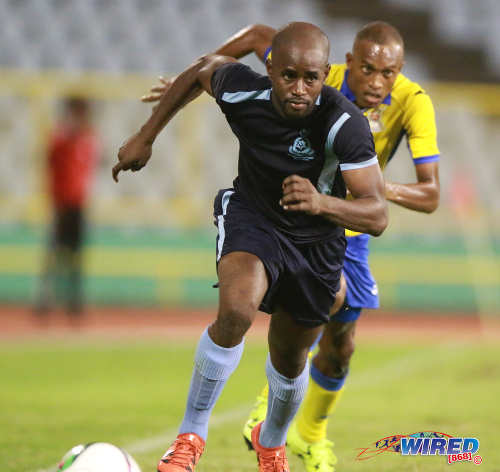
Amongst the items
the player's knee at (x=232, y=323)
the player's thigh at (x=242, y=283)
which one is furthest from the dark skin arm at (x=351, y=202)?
the player's knee at (x=232, y=323)

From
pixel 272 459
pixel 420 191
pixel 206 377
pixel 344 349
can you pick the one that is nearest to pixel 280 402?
pixel 272 459

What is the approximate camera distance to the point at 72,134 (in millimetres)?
11852

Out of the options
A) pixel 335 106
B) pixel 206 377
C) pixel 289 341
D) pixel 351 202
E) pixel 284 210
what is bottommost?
A: pixel 206 377

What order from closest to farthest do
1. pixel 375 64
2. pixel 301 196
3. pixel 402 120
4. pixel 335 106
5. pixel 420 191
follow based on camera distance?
pixel 301 196
pixel 335 106
pixel 375 64
pixel 420 191
pixel 402 120

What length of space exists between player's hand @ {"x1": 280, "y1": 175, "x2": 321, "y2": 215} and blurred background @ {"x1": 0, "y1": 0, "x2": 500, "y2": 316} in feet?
30.2

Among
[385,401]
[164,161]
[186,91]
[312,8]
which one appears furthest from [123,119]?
[186,91]

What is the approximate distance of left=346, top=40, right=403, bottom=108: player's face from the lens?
4.41 metres

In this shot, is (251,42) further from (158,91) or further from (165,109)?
(165,109)

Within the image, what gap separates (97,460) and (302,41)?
1.77 meters

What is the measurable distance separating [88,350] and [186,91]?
20.3 ft

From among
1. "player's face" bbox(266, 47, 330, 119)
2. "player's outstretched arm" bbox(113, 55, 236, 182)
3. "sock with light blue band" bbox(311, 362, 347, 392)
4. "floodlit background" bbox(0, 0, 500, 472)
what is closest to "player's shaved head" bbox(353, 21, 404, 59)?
"player's outstretched arm" bbox(113, 55, 236, 182)

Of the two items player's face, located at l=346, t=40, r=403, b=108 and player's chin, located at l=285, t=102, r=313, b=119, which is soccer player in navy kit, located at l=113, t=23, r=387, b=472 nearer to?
player's chin, located at l=285, t=102, r=313, b=119

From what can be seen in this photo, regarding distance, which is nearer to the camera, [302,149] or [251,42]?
[302,149]

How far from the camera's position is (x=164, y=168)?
47.4 ft
